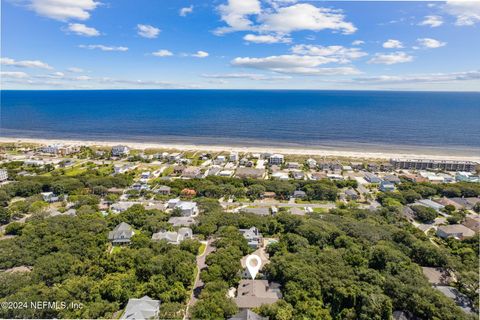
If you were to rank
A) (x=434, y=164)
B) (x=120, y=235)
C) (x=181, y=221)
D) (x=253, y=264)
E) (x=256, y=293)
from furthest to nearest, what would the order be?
(x=434, y=164) → (x=181, y=221) → (x=120, y=235) → (x=253, y=264) → (x=256, y=293)

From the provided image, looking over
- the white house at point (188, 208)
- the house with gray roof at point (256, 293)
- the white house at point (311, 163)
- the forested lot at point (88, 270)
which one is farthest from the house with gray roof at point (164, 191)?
the white house at point (311, 163)

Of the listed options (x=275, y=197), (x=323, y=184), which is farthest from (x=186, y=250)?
(x=323, y=184)

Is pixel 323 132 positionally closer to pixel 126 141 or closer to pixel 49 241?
pixel 126 141

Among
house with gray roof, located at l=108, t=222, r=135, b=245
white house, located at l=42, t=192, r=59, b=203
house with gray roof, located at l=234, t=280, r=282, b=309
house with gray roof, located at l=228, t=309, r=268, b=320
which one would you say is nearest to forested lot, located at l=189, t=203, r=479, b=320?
house with gray roof, located at l=228, t=309, r=268, b=320

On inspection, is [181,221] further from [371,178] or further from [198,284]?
[371,178]

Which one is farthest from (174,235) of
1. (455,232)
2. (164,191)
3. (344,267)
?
(455,232)

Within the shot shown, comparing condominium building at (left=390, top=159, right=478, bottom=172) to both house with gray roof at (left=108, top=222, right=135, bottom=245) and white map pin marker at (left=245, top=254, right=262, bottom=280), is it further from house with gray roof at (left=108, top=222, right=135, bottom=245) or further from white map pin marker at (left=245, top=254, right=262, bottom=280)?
house with gray roof at (left=108, top=222, right=135, bottom=245)
